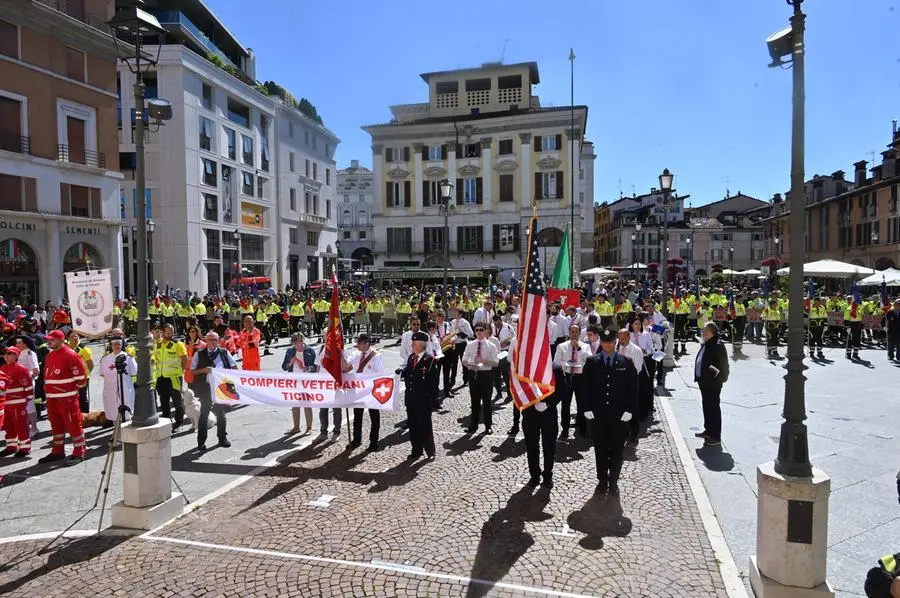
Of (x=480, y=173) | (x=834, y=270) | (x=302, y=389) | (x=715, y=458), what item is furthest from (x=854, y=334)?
(x=480, y=173)

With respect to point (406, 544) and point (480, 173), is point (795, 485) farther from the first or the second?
point (480, 173)

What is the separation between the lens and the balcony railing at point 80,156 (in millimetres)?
29469

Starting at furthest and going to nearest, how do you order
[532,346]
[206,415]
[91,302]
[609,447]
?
1. [91,302]
2. [206,415]
3. [609,447]
4. [532,346]

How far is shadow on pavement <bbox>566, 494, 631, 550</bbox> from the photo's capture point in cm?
616

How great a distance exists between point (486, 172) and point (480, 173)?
0.56 meters

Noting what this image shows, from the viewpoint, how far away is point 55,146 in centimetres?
2923

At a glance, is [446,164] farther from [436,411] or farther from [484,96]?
[436,411]

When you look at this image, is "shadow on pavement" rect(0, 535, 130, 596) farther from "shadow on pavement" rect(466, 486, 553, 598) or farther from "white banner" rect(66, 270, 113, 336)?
"white banner" rect(66, 270, 113, 336)

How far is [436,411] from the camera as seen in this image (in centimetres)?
1190

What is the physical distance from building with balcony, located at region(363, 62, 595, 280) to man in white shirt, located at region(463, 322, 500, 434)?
38074 mm

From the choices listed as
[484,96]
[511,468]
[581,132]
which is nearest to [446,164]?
[484,96]

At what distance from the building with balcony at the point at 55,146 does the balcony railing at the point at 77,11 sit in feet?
0.16

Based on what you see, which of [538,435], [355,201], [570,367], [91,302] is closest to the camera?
[538,435]

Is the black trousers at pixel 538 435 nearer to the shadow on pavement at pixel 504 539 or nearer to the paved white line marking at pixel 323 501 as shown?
the shadow on pavement at pixel 504 539
